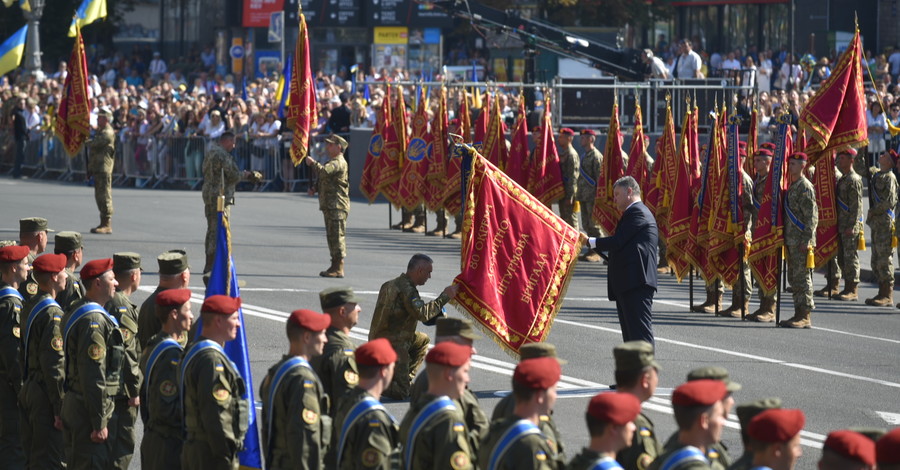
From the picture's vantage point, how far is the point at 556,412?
12.1 metres

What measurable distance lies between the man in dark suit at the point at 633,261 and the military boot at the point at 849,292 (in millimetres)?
7024

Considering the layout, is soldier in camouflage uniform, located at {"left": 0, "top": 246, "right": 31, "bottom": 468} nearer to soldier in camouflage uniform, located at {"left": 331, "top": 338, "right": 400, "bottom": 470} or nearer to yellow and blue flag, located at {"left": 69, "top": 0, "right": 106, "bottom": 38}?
soldier in camouflage uniform, located at {"left": 331, "top": 338, "right": 400, "bottom": 470}

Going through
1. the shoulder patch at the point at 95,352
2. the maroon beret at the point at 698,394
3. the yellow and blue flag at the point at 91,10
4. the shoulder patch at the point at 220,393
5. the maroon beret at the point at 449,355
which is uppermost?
the yellow and blue flag at the point at 91,10

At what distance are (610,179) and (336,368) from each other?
13.5 meters

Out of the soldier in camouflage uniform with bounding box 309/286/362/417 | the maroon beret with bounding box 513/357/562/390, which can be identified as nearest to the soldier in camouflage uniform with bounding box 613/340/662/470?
the maroon beret with bounding box 513/357/562/390

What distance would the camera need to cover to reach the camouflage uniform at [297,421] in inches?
299

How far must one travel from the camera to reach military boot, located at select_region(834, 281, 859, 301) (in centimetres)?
1912

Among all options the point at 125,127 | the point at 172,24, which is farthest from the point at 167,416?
the point at 172,24

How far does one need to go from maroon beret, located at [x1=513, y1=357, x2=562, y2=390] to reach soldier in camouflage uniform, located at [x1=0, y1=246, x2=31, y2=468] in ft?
16.7

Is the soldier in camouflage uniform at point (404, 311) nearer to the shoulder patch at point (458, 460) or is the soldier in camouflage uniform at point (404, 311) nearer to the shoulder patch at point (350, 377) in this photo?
the shoulder patch at point (350, 377)

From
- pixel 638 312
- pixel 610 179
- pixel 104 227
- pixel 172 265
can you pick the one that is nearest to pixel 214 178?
pixel 104 227

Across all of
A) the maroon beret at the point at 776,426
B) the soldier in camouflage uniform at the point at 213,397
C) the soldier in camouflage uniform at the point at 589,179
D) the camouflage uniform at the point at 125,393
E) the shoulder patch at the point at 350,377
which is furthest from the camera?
the soldier in camouflage uniform at the point at 589,179

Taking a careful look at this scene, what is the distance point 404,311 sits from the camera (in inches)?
477

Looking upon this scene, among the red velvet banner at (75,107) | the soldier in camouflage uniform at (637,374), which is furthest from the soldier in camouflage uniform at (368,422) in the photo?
the red velvet banner at (75,107)
